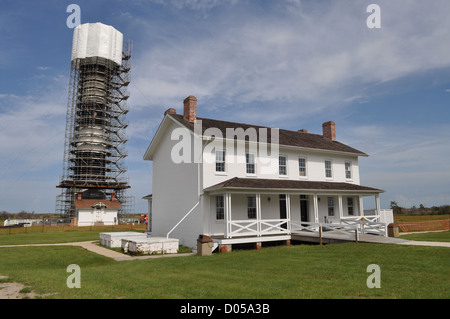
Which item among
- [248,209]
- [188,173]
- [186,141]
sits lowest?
[248,209]

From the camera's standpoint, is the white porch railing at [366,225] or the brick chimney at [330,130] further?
the brick chimney at [330,130]

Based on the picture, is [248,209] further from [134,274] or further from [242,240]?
[134,274]

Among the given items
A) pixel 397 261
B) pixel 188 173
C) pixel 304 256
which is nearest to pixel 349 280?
pixel 397 261

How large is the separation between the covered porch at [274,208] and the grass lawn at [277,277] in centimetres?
414

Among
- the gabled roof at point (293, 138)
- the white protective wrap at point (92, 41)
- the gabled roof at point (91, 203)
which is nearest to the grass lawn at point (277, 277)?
the gabled roof at point (293, 138)

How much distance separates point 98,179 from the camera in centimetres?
6253

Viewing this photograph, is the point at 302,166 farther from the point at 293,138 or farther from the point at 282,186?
the point at 282,186

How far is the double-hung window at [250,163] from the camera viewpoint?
70.4ft

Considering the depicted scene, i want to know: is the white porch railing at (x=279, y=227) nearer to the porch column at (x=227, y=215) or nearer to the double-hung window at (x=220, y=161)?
the porch column at (x=227, y=215)

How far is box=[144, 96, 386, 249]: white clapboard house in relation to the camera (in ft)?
63.4

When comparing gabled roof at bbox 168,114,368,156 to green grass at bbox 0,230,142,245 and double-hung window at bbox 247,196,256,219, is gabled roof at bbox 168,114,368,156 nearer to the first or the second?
double-hung window at bbox 247,196,256,219

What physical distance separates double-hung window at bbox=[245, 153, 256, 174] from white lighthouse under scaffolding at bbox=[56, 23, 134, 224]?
43.2m

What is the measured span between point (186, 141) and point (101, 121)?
49698 millimetres
